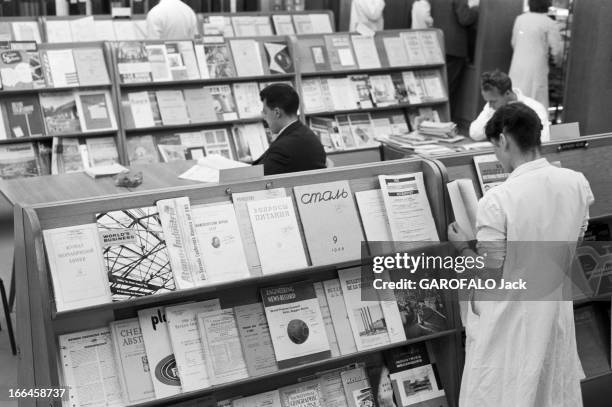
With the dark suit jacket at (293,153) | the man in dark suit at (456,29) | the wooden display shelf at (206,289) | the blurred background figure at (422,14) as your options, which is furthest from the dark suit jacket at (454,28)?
the wooden display shelf at (206,289)

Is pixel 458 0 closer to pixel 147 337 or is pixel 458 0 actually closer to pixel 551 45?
pixel 551 45

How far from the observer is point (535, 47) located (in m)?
8.69

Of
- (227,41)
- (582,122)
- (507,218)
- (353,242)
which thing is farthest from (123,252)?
(582,122)

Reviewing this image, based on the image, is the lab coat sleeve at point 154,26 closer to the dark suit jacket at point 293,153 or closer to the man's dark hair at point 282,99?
the man's dark hair at point 282,99

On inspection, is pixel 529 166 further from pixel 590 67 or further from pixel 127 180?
pixel 590 67

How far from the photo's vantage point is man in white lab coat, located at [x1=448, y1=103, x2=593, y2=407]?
2932mm

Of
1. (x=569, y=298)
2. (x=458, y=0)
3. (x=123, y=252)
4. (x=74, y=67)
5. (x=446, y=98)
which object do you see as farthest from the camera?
(x=458, y=0)

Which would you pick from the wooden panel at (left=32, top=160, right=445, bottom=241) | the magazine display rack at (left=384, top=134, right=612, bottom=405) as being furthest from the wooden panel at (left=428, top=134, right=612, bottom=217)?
the wooden panel at (left=32, top=160, right=445, bottom=241)

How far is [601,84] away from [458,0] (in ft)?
9.75

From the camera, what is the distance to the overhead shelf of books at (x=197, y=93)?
6.63 m

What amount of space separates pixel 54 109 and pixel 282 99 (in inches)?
106

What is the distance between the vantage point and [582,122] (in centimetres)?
731

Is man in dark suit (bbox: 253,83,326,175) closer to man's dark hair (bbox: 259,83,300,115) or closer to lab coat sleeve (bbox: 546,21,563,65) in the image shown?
man's dark hair (bbox: 259,83,300,115)

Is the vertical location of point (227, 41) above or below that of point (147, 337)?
above
